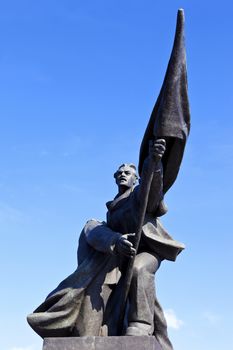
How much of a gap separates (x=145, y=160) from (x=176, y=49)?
1295mm

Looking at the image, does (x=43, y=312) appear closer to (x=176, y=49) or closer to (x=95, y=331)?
(x=95, y=331)

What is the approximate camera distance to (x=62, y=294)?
6922 millimetres

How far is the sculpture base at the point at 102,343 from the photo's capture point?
634 centimetres

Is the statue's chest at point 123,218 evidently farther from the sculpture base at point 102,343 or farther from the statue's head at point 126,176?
the sculpture base at point 102,343

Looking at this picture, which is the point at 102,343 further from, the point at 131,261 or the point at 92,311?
the point at 131,261

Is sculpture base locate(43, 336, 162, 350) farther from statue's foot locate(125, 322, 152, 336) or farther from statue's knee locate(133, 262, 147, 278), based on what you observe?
statue's knee locate(133, 262, 147, 278)

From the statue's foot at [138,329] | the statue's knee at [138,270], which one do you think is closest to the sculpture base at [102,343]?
the statue's foot at [138,329]

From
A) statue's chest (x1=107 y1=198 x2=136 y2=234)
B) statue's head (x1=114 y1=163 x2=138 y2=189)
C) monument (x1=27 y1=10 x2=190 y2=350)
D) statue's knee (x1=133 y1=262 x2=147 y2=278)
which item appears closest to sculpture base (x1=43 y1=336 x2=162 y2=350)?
monument (x1=27 y1=10 x2=190 y2=350)

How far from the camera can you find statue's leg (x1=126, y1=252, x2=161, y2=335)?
6707 mm

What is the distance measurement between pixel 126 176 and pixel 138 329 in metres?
1.96

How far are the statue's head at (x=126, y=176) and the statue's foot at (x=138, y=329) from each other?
1790 millimetres

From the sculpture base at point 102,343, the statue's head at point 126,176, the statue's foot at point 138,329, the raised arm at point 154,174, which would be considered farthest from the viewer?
the statue's head at point 126,176

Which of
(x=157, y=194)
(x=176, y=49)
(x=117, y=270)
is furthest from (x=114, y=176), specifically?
(x=176, y=49)

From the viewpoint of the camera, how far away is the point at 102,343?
643 centimetres
